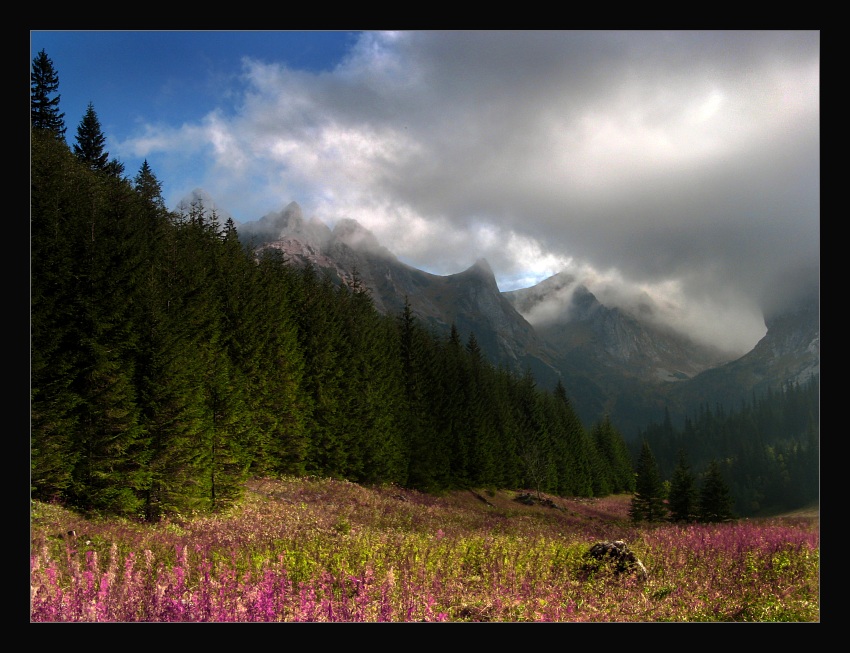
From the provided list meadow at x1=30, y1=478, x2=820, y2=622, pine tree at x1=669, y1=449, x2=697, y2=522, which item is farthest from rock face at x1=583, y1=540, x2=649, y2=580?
pine tree at x1=669, y1=449, x2=697, y2=522

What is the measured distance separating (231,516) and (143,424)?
4861 millimetres

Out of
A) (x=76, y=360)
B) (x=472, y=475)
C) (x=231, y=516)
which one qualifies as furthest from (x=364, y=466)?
(x=76, y=360)

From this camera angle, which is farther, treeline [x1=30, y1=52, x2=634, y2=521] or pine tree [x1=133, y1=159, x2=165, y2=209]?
pine tree [x1=133, y1=159, x2=165, y2=209]

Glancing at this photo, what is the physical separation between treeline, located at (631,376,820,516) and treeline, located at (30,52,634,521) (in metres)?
25.2

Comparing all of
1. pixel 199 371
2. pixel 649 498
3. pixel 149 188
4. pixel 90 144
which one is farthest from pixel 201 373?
pixel 649 498

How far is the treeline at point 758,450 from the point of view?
100750 mm

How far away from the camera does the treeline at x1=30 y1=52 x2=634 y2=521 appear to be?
15477 mm

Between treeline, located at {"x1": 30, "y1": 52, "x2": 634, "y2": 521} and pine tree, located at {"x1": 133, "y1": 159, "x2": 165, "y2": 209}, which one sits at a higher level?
pine tree, located at {"x1": 133, "y1": 159, "x2": 165, "y2": 209}

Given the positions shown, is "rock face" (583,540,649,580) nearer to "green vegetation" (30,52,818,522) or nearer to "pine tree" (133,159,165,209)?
"green vegetation" (30,52,818,522)

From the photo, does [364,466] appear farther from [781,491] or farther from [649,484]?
[781,491]

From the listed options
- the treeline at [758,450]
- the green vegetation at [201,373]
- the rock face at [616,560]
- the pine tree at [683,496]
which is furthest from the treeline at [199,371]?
the treeline at [758,450]

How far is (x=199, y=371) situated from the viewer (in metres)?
20.3

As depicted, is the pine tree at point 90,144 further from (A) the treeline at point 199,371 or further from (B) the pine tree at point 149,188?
(B) the pine tree at point 149,188

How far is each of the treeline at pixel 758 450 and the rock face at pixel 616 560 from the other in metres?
35.7
